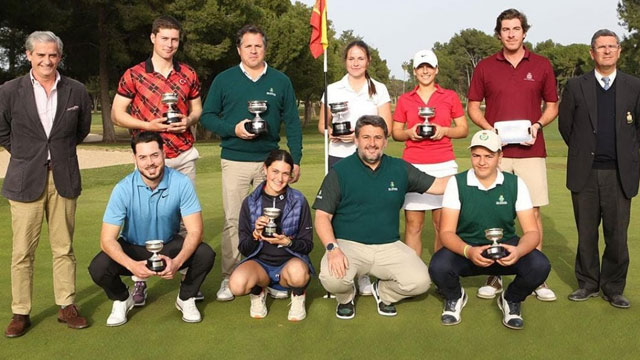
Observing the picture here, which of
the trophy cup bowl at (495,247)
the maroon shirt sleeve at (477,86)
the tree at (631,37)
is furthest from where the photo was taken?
the tree at (631,37)

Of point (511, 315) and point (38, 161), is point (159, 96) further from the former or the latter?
point (511, 315)

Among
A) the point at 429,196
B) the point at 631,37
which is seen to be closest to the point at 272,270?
the point at 429,196

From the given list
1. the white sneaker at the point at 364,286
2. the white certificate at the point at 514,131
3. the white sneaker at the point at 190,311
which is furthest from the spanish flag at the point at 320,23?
the white sneaker at the point at 190,311

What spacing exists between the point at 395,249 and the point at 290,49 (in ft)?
121

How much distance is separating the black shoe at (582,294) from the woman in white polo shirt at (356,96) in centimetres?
169

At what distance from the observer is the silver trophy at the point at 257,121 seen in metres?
5.20

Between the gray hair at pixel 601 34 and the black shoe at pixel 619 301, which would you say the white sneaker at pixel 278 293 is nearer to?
the black shoe at pixel 619 301

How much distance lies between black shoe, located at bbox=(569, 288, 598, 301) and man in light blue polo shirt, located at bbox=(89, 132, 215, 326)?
297cm

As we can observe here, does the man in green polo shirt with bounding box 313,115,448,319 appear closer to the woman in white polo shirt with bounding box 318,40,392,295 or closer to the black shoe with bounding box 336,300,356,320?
the black shoe with bounding box 336,300,356,320

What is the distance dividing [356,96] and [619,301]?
276 centimetres

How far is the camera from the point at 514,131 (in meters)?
5.28

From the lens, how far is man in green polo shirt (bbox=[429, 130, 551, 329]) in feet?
15.2

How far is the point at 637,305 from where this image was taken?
500 cm

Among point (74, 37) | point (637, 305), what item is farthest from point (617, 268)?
point (74, 37)
